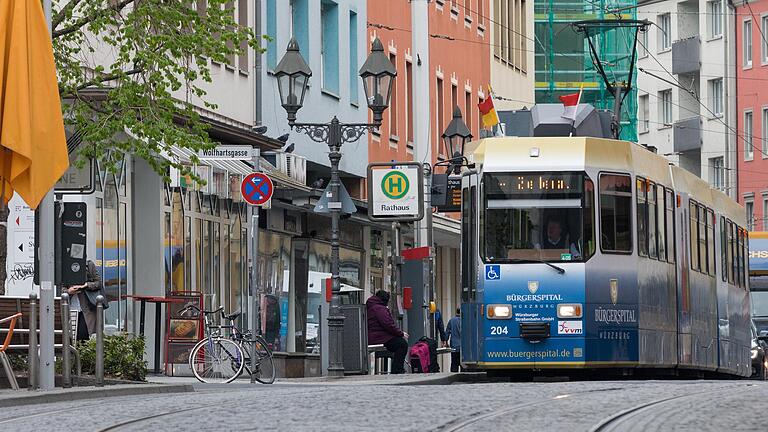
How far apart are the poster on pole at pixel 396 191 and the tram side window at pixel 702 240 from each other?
3903 mm

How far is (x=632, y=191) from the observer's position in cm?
2541

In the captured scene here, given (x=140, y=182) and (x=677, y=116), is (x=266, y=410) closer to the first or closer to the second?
(x=140, y=182)

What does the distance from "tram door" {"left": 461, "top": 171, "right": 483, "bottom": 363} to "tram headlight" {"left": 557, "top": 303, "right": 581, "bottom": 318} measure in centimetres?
96

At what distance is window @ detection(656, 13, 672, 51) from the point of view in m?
89.4

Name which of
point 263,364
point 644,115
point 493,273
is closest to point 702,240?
point 493,273

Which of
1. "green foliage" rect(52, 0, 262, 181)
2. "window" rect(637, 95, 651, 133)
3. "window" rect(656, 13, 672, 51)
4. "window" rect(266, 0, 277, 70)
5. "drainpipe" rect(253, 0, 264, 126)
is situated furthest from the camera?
"window" rect(637, 95, 651, 133)

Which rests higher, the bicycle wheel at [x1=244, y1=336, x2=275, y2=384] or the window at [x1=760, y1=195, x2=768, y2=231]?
the window at [x1=760, y1=195, x2=768, y2=231]

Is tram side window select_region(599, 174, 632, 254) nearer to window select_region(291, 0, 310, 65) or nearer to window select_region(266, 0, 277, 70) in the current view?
window select_region(266, 0, 277, 70)

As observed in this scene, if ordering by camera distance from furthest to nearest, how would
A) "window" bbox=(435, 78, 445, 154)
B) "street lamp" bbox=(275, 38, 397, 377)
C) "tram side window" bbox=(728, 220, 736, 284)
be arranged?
"window" bbox=(435, 78, 445, 154), "tram side window" bbox=(728, 220, 736, 284), "street lamp" bbox=(275, 38, 397, 377)

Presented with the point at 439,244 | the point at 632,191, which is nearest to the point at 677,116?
the point at 439,244

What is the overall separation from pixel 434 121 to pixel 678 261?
2543 cm

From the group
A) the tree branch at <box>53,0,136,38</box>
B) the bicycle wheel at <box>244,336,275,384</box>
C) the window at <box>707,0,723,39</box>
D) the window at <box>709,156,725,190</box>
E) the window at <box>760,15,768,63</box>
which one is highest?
the window at <box>707,0,723,39</box>

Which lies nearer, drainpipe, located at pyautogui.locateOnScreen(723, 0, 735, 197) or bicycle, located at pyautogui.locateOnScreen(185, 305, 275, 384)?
bicycle, located at pyautogui.locateOnScreen(185, 305, 275, 384)

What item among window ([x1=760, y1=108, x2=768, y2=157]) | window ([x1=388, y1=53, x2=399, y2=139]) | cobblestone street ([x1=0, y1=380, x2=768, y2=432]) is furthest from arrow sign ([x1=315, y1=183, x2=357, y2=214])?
window ([x1=760, y1=108, x2=768, y2=157])
